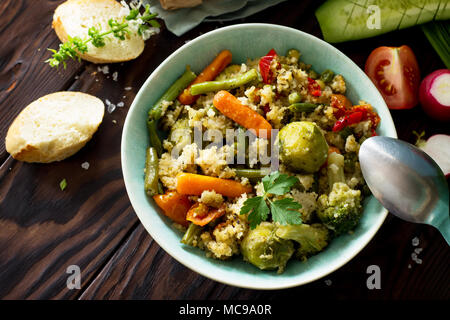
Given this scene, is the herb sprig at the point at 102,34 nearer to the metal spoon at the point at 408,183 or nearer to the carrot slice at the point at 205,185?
the carrot slice at the point at 205,185

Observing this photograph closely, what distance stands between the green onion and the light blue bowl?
3.14 feet

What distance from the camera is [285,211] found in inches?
95.3

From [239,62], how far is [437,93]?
1505mm

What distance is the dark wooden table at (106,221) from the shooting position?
310 cm

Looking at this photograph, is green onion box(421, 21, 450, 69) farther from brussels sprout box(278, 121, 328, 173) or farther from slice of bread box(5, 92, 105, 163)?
slice of bread box(5, 92, 105, 163)

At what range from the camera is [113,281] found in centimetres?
312

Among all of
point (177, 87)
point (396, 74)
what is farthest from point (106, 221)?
point (396, 74)

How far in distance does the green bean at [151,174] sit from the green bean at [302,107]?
0.97 metres

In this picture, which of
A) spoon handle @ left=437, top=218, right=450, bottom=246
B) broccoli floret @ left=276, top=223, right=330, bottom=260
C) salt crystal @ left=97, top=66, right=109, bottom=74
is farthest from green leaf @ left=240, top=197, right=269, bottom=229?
salt crystal @ left=97, top=66, right=109, bottom=74

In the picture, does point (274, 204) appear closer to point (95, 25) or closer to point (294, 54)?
point (294, 54)

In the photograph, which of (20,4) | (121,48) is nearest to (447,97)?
(121,48)

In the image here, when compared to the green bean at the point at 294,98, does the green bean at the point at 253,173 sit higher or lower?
lower

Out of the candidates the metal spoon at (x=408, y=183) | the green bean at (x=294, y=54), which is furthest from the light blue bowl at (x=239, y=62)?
the metal spoon at (x=408, y=183)

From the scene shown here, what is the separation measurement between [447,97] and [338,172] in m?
1.19
